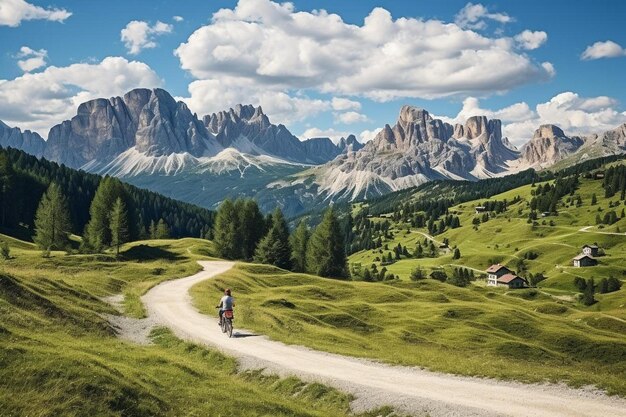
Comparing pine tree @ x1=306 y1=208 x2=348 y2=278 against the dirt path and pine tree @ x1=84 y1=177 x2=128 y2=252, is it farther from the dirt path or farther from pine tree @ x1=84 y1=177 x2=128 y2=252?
the dirt path

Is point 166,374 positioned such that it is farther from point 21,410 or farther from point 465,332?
point 465,332

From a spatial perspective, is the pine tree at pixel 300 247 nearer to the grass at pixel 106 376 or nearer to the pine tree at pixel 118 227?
the pine tree at pixel 118 227

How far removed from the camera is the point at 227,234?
4902 inches

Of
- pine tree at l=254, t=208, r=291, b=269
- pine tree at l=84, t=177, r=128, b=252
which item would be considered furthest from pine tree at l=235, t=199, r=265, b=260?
pine tree at l=84, t=177, r=128, b=252

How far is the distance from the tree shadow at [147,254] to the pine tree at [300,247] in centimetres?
3223

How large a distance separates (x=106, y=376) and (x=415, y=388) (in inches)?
606

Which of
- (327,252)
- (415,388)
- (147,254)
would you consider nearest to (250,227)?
(327,252)

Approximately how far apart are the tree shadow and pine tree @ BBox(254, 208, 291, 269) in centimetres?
1947

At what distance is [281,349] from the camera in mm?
34469

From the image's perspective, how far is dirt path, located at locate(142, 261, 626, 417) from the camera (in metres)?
22.6

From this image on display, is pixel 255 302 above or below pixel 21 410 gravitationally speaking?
below

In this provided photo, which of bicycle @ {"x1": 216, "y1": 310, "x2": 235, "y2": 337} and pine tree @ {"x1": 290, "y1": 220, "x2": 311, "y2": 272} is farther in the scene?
pine tree @ {"x1": 290, "y1": 220, "x2": 311, "y2": 272}

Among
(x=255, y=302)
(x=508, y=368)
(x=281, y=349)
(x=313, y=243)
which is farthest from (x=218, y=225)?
(x=508, y=368)

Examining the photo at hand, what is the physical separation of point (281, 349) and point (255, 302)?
27.1 meters
